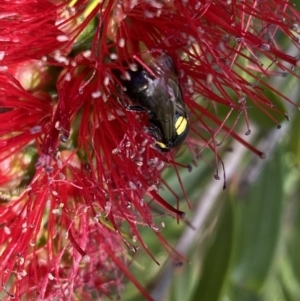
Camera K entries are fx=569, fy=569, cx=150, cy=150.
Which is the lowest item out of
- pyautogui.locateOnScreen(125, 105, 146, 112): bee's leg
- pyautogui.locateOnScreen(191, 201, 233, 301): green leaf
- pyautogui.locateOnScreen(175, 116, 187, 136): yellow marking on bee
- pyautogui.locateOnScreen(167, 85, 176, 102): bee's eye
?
pyautogui.locateOnScreen(191, 201, 233, 301): green leaf

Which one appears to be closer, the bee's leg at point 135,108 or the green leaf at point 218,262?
the bee's leg at point 135,108

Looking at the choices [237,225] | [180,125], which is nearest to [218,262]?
[237,225]

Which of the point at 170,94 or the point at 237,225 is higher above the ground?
the point at 170,94

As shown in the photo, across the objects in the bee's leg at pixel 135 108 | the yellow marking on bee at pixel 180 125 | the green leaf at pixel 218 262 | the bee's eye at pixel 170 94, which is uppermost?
the bee's eye at pixel 170 94

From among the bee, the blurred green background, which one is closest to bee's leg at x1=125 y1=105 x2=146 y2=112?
the bee

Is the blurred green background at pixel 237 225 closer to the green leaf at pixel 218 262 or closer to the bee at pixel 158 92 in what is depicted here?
the green leaf at pixel 218 262

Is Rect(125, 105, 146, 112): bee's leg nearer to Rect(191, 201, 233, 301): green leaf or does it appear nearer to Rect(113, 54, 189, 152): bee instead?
Rect(113, 54, 189, 152): bee

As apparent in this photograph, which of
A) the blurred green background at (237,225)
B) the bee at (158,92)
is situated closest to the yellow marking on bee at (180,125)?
the bee at (158,92)

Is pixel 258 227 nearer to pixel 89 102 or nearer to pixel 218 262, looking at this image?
pixel 218 262
